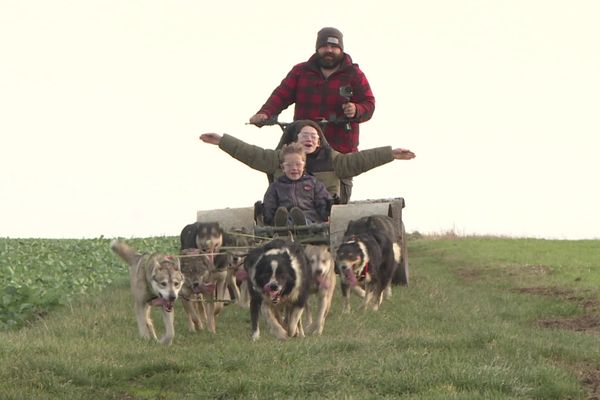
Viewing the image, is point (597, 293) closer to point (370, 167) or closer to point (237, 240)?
point (370, 167)

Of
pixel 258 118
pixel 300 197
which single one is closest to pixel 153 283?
pixel 300 197

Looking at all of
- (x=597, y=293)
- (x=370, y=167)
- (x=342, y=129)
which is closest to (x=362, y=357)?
(x=370, y=167)

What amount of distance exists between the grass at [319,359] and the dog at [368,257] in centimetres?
40

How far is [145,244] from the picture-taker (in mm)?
36969

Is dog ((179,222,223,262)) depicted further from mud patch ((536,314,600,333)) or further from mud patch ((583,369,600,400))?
mud patch ((536,314,600,333))

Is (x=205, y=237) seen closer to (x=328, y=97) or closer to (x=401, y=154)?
(x=401, y=154)

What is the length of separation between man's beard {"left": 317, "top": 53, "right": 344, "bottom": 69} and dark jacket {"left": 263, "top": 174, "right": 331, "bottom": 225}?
14.4 feet

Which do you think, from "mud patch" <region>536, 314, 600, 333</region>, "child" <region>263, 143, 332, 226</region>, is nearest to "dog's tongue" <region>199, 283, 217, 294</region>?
"child" <region>263, 143, 332, 226</region>

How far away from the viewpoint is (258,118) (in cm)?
1759

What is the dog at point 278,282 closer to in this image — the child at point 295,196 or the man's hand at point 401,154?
the child at point 295,196

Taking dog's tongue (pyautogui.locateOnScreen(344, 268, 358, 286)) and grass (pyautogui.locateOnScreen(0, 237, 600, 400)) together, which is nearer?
grass (pyautogui.locateOnScreen(0, 237, 600, 400))

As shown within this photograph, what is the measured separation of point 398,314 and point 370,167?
2.93 metres

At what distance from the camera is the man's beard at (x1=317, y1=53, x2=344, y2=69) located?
59.6 feet

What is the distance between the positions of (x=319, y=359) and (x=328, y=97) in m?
9.39
